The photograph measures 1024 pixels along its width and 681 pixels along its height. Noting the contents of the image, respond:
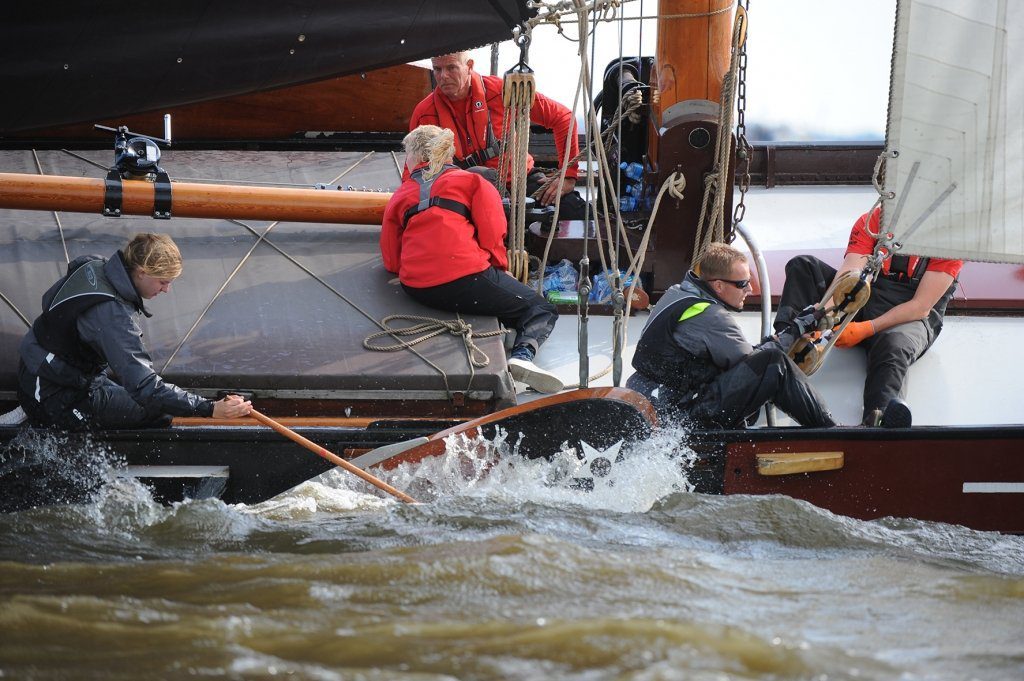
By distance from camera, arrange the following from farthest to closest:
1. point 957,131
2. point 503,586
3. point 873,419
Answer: point 873,419, point 957,131, point 503,586

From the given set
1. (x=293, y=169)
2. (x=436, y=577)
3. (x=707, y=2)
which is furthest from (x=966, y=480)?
(x=293, y=169)

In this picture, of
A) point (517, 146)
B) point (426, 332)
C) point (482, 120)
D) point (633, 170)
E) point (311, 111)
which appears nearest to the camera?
point (426, 332)

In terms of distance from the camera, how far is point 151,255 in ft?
11.3

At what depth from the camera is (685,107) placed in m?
4.73

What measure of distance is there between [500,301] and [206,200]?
1.19 m

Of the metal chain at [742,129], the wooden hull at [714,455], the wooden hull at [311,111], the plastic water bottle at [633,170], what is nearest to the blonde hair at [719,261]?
the wooden hull at [714,455]

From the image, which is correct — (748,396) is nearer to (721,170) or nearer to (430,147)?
(721,170)

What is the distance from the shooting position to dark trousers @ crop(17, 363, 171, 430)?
3576 millimetres

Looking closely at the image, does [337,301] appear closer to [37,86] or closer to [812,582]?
[37,86]

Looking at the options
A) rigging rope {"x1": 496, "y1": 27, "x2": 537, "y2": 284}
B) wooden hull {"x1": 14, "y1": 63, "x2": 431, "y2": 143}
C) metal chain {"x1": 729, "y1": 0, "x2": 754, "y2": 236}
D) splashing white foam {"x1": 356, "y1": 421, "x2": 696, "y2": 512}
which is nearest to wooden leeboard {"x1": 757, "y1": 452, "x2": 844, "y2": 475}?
splashing white foam {"x1": 356, "y1": 421, "x2": 696, "y2": 512}

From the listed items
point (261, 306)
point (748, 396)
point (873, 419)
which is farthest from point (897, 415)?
point (261, 306)

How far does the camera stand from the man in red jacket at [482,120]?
17.3 feet

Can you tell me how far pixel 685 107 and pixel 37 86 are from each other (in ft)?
7.90

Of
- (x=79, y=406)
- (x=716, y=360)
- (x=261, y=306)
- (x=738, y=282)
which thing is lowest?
(x=79, y=406)
